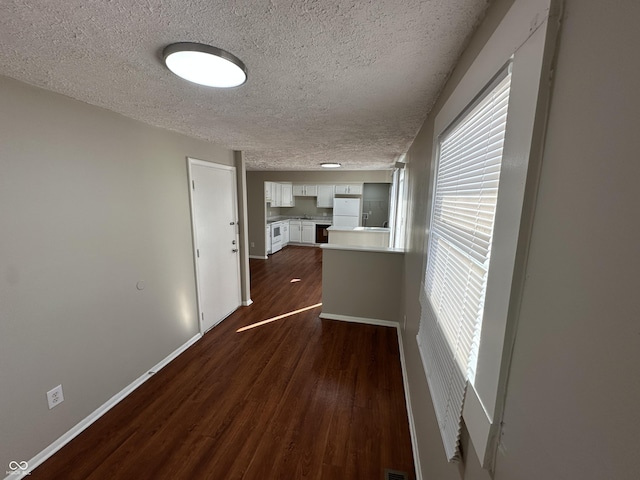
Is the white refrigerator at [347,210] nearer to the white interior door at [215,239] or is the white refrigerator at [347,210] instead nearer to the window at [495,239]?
the white interior door at [215,239]

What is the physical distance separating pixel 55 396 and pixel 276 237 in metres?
5.75

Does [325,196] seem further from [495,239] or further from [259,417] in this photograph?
[495,239]

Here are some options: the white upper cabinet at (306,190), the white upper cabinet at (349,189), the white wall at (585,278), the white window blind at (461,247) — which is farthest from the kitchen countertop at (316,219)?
the white wall at (585,278)

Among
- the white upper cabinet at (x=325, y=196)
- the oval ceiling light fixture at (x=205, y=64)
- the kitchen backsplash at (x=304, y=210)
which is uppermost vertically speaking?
the oval ceiling light fixture at (x=205, y=64)

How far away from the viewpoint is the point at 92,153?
68.9 inches

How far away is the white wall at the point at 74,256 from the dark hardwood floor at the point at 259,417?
0.98 ft

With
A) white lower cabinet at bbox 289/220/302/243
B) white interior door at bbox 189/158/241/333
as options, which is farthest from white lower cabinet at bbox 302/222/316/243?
white interior door at bbox 189/158/241/333

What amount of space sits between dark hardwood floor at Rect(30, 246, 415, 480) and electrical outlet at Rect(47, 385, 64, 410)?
11.7 inches

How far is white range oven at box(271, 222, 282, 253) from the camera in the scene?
23.0 ft

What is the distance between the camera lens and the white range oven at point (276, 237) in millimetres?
7016

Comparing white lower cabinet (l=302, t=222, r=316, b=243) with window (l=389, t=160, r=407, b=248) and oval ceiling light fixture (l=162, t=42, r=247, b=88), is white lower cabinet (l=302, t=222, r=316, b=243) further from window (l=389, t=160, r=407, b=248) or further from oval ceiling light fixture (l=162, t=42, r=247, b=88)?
oval ceiling light fixture (l=162, t=42, r=247, b=88)

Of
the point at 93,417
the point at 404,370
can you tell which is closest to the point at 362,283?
the point at 404,370

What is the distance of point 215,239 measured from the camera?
122 inches

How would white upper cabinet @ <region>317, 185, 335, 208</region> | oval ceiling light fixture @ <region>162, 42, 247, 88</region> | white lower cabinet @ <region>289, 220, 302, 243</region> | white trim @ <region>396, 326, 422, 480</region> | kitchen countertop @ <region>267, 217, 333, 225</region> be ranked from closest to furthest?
oval ceiling light fixture @ <region>162, 42, 247, 88</region> < white trim @ <region>396, 326, 422, 480</region> < white upper cabinet @ <region>317, 185, 335, 208</region> < kitchen countertop @ <region>267, 217, 333, 225</region> < white lower cabinet @ <region>289, 220, 302, 243</region>
